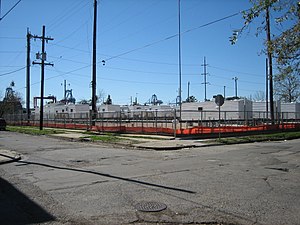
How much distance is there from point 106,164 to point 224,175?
4.52m

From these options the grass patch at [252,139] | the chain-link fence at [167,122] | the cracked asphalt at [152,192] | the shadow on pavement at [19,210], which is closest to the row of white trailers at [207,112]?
the chain-link fence at [167,122]

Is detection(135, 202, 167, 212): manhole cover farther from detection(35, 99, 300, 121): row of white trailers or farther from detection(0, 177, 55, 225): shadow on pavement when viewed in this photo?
detection(35, 99, 300, 121): row of white trailers

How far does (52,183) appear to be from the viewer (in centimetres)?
836

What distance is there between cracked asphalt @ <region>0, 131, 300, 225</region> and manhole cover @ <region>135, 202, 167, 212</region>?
98 mm

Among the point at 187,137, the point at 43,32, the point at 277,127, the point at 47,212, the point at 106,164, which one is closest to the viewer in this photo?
the point at 47,212

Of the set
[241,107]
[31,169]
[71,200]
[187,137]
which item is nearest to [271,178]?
[71,200]

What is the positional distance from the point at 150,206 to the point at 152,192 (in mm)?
1083

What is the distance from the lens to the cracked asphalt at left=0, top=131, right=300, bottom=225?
5.57 m

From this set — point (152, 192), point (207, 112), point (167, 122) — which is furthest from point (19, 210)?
point (207, 112)

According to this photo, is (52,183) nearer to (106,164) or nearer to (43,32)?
(106,164)

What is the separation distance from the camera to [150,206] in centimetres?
619

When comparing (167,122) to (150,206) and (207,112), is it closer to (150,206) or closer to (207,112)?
(207,112)

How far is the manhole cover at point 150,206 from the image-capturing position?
19.7ft

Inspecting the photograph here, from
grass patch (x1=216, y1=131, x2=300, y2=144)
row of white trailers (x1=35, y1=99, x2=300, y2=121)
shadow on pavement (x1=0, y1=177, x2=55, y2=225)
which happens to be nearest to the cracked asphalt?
shadow on pavement (x1=0, y1=177, x2=55, y2=225)
